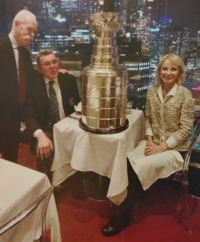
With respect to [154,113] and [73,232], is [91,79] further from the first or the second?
[73,232]

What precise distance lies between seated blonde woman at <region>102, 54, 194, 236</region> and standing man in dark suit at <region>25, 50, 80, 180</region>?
2.35 ft

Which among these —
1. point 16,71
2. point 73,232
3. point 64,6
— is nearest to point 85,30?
point 64,6

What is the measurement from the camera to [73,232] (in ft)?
6.06

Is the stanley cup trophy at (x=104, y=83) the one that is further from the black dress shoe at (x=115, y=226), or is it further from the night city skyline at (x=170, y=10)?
the night city skyline at (x=170, y=10)

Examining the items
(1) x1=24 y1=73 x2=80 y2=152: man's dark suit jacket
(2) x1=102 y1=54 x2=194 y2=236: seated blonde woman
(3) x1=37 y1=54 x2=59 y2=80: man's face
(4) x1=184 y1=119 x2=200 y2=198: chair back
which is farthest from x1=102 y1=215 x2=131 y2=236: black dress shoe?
(3) x1=37 y1=54 x2=59 y2=80: man's face

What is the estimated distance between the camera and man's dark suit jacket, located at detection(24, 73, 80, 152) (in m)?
2.08

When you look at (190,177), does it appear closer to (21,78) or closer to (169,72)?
(169,72)

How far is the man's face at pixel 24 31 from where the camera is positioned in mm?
2268

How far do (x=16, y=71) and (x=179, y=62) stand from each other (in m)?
1.39

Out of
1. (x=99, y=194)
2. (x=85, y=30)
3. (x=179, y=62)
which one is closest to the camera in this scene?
(x=179, y=62)

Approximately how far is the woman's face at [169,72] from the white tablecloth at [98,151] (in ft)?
1.22

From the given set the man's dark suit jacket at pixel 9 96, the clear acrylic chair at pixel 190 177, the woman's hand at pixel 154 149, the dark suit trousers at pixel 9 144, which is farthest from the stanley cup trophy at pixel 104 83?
the dark suit trousers at pixel 9 144

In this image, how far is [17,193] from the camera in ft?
3.79

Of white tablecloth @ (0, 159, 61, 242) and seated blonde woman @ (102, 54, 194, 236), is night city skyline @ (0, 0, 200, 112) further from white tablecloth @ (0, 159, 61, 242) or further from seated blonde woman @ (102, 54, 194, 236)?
white tablecloth @ (0, 159, 61, 242)
